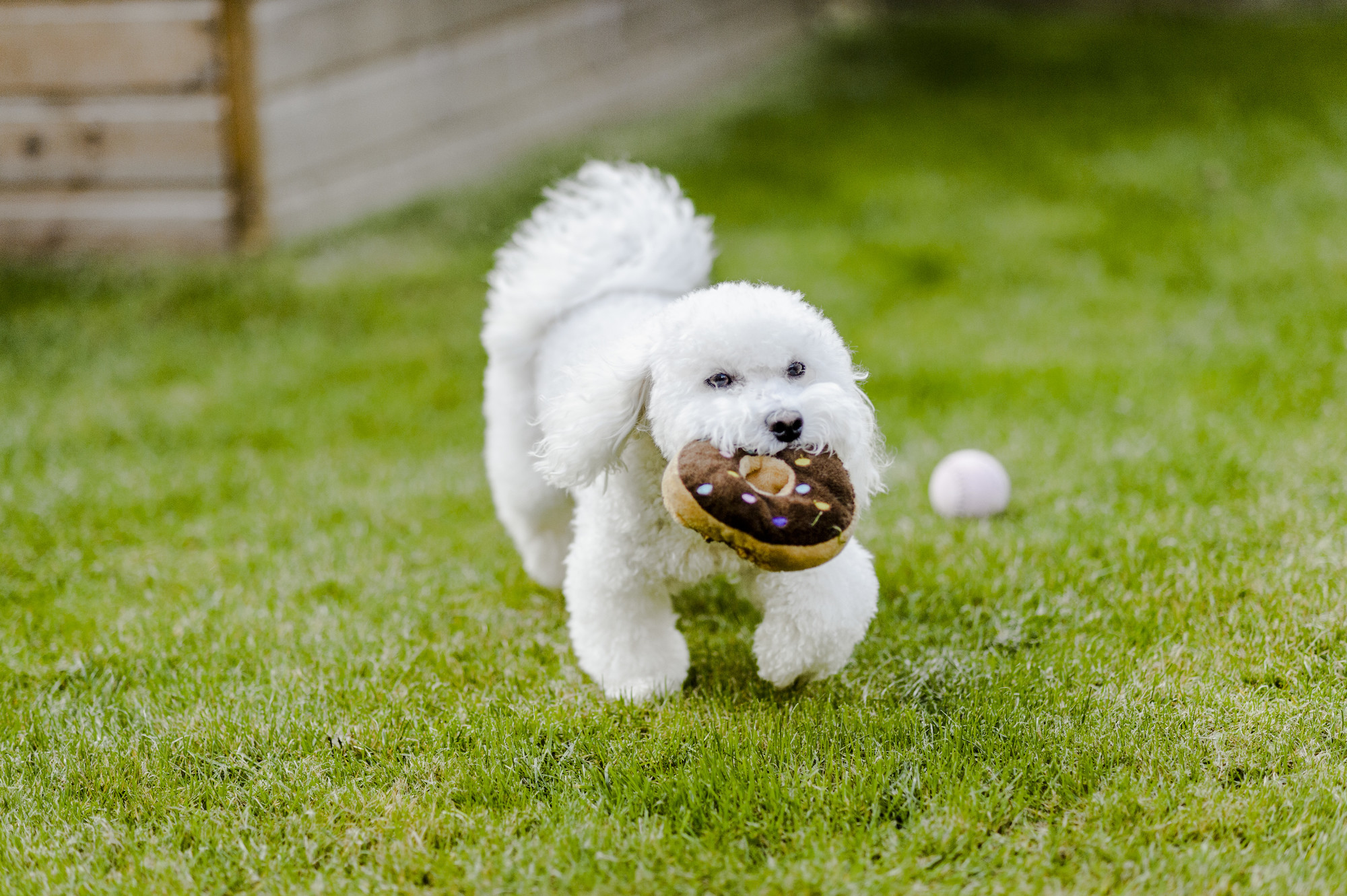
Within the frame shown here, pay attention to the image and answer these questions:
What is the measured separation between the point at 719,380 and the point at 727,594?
108 centimetres

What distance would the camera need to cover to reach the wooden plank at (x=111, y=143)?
20.8 ft

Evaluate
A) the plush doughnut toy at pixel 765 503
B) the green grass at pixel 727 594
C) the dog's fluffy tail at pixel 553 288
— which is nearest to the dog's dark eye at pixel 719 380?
the plush doughnut toy at pixel 765 503

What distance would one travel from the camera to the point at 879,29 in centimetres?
1136

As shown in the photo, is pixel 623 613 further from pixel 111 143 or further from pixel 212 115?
pixel 111 143

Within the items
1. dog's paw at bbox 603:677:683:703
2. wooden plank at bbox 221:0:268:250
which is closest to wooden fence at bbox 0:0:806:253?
wooden plank at bbox 221:0:268:250

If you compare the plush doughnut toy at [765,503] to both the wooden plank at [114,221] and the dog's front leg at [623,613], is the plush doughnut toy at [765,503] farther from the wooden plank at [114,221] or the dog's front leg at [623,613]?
the wooden plank at [114,221]

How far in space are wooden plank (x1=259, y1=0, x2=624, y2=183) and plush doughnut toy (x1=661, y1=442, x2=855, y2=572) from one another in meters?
4.89

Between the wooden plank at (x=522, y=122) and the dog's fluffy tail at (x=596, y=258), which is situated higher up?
the dog's fluffy tail at (x=596, y=258)

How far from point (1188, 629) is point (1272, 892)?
38.1 inches

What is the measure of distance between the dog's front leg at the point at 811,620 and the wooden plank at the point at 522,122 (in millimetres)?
4817

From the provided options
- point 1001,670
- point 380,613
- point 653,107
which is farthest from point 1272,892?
point 653,107

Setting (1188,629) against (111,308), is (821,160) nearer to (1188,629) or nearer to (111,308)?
(111,308)

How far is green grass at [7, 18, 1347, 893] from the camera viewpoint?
2270 millimetres

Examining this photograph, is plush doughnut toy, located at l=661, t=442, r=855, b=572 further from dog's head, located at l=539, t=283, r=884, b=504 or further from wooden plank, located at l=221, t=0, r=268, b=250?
wooden plank, located at l=221, t=0, r=268, b=250
